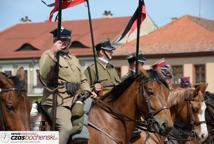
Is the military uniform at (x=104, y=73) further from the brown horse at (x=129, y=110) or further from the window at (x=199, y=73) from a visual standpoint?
the window at (x=199, y=73)

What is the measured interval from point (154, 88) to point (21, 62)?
68785 millimetres

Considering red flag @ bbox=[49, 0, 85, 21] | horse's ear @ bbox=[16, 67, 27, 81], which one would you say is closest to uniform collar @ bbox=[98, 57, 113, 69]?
red flag @ bbox=[49, 0, 85, 21]

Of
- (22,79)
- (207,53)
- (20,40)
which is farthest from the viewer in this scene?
(20,40)

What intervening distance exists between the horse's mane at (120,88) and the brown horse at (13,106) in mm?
1647

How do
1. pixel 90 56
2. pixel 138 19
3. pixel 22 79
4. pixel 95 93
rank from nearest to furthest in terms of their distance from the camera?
pixel 22 79, pixel 95 93, pixel 138 19, pixel 90 56

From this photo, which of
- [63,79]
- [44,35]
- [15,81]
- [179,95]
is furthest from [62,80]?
[44,35]

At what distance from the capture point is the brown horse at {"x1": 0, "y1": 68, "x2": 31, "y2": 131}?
9.56 meters

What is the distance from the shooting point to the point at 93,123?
1068 centimetres

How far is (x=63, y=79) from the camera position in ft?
34.0

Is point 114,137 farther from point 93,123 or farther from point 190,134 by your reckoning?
point 190,134

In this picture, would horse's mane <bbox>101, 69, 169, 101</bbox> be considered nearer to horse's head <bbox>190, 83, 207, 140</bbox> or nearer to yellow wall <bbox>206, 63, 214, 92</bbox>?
horse's head <bbox>190, 83, 207, 140</bbox>

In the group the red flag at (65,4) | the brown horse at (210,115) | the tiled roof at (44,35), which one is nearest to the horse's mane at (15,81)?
the red flag at (65,4)

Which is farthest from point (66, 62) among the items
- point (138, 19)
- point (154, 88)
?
point (138, 19)

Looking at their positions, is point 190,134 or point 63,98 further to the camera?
point 190,134
